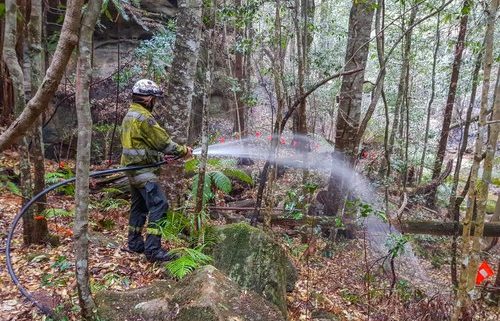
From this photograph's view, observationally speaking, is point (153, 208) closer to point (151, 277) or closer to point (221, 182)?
point (151, 277)

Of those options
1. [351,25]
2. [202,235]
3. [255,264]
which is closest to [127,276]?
[202,235]

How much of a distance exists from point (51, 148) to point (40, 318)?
302 inches

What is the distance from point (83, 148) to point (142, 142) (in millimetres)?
1850

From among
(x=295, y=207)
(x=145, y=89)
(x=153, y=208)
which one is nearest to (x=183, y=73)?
(x=145, y=89)

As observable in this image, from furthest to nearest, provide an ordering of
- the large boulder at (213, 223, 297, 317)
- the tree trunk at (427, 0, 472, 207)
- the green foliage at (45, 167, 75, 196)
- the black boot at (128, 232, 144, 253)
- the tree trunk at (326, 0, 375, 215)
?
the tree trunk at (427, 0, 472, 207) → the tree trunk at (326, 0, 375, 215) → the green foliage at (45, 167, 75, 196) → the black boot at (128, 232, 144, 253) → the large boulder at (213, 223, 297, 317)

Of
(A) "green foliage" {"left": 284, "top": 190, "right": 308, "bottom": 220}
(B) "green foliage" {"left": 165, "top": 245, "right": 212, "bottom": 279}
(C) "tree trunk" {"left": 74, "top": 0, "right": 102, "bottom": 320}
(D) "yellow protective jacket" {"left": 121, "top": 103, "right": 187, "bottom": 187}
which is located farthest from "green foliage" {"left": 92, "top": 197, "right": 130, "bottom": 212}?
(C) "tree trunk" {"left": 74, "top": 0, "right": 102, "bottom": 320}

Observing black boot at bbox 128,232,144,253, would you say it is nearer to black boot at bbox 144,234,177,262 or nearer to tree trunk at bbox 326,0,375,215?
black boot at bbox 144,234,177,262

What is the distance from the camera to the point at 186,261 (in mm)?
4211

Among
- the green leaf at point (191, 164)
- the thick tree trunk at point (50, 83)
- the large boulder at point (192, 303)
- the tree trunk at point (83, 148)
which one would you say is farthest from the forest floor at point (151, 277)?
the thick tree trunk at point (50, 83)

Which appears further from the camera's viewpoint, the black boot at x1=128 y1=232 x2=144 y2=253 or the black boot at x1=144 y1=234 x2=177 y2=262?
the black boot at x1=128 y1=232 x2=144 y2=253

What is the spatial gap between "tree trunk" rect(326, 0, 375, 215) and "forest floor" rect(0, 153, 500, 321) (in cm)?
159

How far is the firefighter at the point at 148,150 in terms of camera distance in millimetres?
4637

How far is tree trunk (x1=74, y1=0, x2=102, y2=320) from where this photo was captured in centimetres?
268

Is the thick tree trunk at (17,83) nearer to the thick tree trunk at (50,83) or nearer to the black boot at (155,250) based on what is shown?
the black boot at (155,250)
